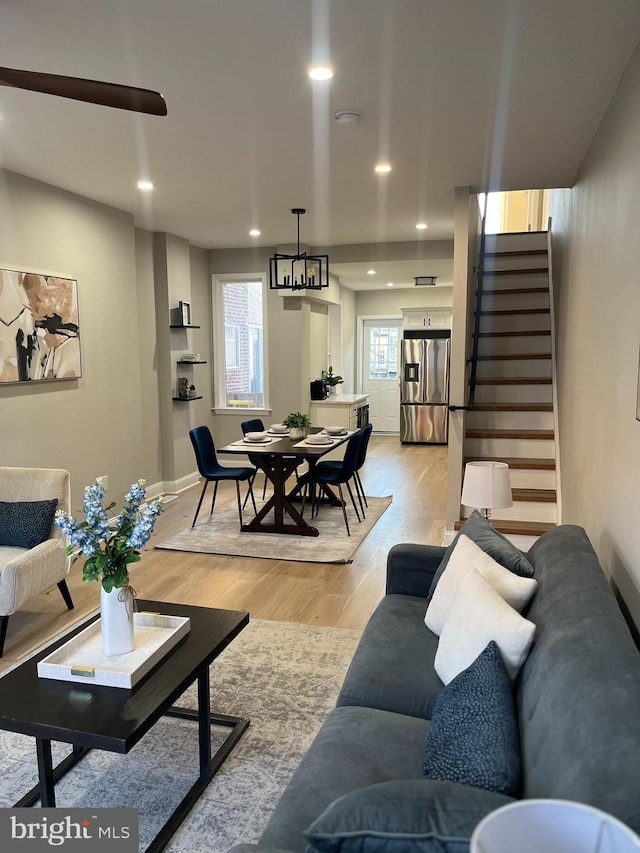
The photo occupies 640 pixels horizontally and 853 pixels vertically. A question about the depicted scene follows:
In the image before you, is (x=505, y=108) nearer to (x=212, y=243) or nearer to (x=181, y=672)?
(x=181, y=672)

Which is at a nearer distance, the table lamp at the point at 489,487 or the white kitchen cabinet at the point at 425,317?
the table lamp at the point at 489,487

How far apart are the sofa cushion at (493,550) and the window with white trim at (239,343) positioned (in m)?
5.34

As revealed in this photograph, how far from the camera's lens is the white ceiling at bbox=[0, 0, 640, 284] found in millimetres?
2256

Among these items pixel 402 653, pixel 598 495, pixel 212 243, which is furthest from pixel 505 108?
pixel 212 243

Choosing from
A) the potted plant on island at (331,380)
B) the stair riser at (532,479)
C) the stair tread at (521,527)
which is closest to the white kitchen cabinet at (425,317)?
the potted plant on island at (331,380)

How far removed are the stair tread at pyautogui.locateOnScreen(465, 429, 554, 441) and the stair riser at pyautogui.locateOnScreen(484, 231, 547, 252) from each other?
8.10 ft

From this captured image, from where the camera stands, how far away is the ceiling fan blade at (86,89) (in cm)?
189

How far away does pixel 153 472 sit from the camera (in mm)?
6426

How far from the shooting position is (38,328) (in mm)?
4426

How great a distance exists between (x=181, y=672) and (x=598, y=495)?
2.13 m

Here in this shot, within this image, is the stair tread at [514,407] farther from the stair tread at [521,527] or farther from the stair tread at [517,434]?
the stair tread at [521,527]

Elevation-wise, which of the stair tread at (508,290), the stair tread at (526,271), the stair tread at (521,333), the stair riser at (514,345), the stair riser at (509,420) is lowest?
the stair riser at (509,420)

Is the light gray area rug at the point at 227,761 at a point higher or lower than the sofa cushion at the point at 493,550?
lower

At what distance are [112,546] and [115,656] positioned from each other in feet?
1.25
